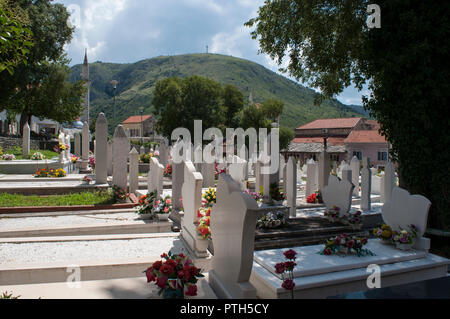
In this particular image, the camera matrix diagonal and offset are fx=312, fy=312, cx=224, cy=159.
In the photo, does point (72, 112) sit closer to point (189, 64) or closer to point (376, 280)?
point (376, 280)

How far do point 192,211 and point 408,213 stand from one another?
12.8 ft

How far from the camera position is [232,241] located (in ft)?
11.9

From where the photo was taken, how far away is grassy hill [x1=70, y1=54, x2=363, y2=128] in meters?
120

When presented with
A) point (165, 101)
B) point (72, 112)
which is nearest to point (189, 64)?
point (165, 101)

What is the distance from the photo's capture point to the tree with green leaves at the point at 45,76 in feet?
79.6

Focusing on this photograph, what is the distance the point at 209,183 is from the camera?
13773 mm

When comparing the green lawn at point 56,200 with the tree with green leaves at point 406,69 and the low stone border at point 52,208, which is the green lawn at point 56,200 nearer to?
the low stone border at point 52,208

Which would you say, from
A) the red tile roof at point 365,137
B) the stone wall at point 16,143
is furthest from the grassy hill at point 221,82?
the stone wall at point 16,143

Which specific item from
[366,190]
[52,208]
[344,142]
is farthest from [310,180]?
[344,142]

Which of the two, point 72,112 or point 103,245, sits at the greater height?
point 72,112

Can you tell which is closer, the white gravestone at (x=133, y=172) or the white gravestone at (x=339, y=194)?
the white gravestone at (x=339, y=194)

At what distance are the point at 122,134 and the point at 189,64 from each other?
621ft

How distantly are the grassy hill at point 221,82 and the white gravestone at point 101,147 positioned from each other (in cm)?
9131

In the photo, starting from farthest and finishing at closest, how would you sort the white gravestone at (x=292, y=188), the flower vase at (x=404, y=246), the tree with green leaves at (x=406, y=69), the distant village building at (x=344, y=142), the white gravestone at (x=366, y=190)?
1. the distant village building at (x=344, y=142)
2. the white gravestone at (x=366, y=190)
3. the white gravestone at (x=292, y=188)
4. the tree with green leaves at (x=406, y=69)
5. the flower vase at (x=404, y=246)
